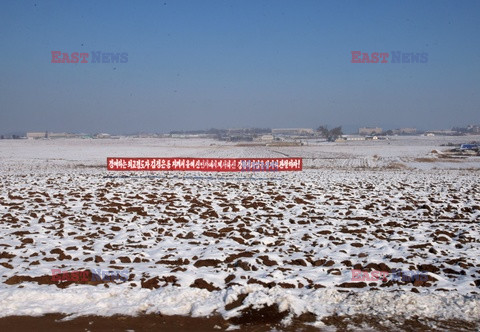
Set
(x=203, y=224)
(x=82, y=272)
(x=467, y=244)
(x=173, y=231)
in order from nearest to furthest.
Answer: (x=82, y=272) → (x=467, y=244) → (x=173, y=231) → (x=203, y=224)

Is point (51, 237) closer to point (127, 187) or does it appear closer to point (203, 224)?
point (203, 224)

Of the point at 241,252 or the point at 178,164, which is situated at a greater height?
the point at 178,164

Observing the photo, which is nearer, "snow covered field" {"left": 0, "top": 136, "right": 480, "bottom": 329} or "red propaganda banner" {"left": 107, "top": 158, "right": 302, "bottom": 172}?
"snow covered field" {"left": 0, "top": 136, "right": 480, "bottom": 329}

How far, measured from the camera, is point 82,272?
7.38m

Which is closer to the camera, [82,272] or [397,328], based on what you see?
[397,328]

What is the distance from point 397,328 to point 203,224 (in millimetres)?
6623

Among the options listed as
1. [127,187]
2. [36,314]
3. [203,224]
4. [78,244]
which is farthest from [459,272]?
[127,187]

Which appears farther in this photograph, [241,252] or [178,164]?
[178,164]

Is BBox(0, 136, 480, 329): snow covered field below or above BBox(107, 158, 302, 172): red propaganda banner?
below

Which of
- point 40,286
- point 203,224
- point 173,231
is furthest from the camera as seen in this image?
point 203,224

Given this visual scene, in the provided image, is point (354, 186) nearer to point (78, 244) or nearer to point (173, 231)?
point (173, 231)

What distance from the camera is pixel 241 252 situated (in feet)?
28.9

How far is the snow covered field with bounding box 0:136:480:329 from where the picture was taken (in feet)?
20.5

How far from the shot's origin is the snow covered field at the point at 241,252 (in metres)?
6.24
